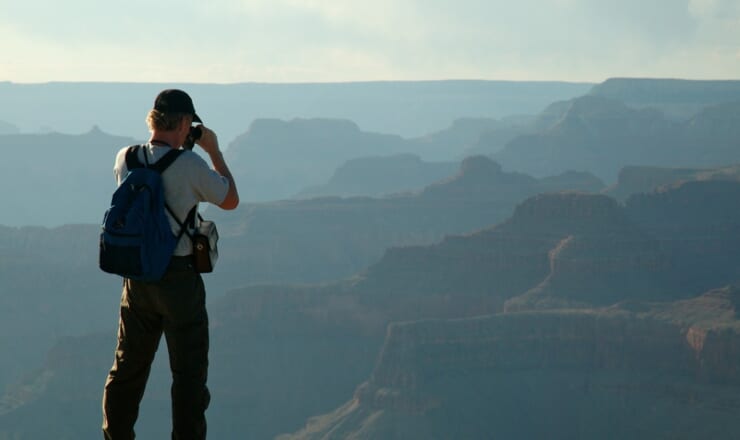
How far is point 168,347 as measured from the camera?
8.10 metres

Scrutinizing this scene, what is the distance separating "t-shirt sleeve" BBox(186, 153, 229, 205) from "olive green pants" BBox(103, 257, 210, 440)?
0.50 m

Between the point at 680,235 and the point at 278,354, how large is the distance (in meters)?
32.4

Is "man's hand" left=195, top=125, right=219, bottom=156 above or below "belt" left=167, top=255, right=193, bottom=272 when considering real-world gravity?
above

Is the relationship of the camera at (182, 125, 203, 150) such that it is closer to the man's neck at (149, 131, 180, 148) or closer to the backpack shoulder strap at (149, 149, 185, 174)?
the man's neck at (149, 131, 180, 148)

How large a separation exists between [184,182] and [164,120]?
49cm

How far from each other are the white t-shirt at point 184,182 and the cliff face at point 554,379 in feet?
147

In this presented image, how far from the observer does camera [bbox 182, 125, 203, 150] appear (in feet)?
26.4

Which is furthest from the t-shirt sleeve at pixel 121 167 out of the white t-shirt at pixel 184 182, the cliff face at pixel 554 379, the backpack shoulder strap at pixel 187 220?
the cliff face at pixel 554 379

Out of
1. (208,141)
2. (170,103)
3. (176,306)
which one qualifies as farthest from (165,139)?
(176,306)

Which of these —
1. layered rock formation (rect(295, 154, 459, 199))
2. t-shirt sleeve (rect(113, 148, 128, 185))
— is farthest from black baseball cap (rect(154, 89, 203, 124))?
layered rock formation (rect(295, 154, 459, 199))

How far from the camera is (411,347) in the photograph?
55.0 meters

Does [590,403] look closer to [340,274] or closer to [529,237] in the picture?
[529,237]

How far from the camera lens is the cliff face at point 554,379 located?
5200cm

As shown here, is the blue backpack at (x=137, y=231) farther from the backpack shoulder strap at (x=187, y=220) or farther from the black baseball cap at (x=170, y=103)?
the black baseball cap at (x=170, y=103)
